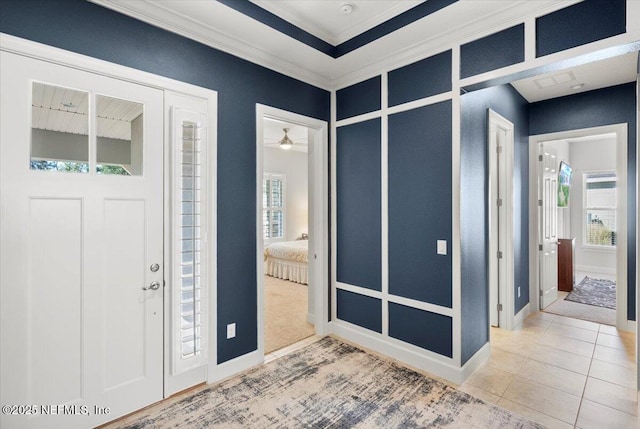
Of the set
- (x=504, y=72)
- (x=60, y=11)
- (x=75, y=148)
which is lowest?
(x=75, y=148)

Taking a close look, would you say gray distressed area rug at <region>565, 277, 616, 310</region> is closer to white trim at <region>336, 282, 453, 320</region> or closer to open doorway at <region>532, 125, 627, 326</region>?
open doorway at <region>532, 125, 627, 326</region>

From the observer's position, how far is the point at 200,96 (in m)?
2.53

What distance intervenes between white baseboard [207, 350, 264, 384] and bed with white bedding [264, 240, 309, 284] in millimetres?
2843

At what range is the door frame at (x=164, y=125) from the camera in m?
1.85

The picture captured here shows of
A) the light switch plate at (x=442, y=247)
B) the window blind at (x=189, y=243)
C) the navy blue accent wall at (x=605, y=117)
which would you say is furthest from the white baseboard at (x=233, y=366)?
the navy blue accent wall at (x=605, y=117)

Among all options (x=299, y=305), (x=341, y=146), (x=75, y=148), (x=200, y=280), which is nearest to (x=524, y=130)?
(x=341, y=146)

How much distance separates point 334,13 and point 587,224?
303 inches

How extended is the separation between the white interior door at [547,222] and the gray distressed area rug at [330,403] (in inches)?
113

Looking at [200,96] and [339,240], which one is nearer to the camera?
[200,96]

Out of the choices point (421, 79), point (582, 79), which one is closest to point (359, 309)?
point (421, 79)

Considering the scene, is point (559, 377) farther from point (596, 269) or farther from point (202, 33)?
point (596, 269)

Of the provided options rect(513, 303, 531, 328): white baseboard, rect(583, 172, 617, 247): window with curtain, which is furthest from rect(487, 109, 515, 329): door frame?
rect(583, 172, 617, 247): window with curtain

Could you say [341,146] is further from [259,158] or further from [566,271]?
[566,271]

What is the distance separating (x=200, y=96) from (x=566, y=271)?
20.3 feet
